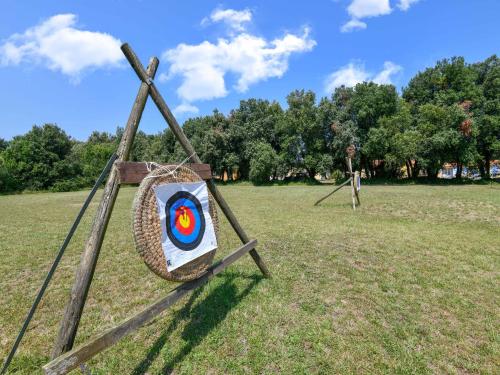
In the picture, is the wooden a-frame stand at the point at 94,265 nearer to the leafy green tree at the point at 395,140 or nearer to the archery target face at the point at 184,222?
the archery target face at the point at 184,222

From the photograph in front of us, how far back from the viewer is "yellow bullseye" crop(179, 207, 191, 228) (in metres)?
2.86

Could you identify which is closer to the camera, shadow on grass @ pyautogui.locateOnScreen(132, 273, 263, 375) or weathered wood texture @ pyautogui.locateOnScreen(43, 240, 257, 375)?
weathered wood texture @ pyautogui.locateOnScreen(43, 240, 257, 375)

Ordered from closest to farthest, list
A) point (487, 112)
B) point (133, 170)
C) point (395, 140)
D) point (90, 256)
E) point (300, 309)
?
point (90, 256) < point (133, 170) < point (300, 309) < point (395, 140) < point (487, 112)

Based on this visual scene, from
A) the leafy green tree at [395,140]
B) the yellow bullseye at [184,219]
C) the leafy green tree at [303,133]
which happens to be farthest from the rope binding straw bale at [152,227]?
the leafy green tree at [303,133]

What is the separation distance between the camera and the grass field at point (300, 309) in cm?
282

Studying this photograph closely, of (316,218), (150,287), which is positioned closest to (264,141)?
(316,218)

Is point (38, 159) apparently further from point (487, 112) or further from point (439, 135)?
point (487, 112)

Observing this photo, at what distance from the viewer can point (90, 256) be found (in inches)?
86.7

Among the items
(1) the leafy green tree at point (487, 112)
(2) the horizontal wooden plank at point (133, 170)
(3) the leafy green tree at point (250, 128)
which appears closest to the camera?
(2) the horizontal wooden plank at point (133, 170)

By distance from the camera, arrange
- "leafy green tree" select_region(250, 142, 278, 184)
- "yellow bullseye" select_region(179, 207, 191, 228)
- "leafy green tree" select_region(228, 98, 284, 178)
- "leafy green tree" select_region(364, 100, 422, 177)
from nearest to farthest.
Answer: "yellow bullseye" select_region(179, 207, 191, 228)
"leafy green tree" select_region(364, 100, 422, 177)
"leafy green tree" select_region(250, 142, 278, 184)
"leafy green tree" select_region(228, 98, 284, 178)

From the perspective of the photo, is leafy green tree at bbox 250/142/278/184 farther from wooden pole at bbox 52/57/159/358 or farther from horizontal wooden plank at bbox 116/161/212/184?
wooden pole at bbox 52/57/159/358

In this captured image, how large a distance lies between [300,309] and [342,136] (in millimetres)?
27742

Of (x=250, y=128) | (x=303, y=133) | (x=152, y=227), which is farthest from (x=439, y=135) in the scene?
(x=152, y=227)

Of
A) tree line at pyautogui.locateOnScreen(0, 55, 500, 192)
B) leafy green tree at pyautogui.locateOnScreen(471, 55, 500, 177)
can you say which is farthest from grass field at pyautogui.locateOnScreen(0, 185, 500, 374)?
leafy green tree at pyautogui.locateOnScreen(471, 55, 500, 177)
